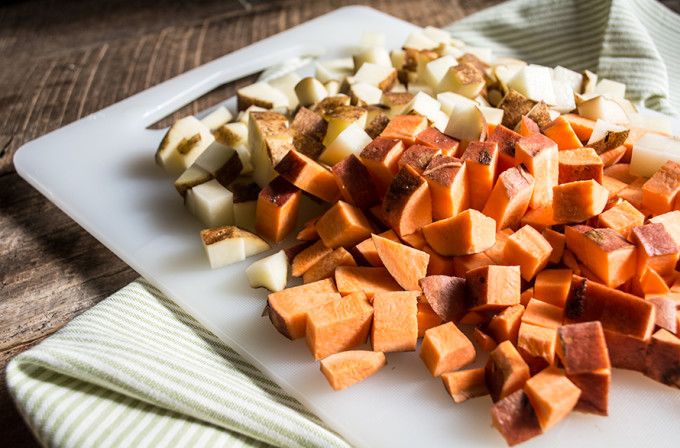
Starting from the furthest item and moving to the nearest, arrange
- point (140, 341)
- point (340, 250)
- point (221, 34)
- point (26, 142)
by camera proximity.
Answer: point (221, 34) → point (26, 142) → point (340, 250) → point (140, 341)

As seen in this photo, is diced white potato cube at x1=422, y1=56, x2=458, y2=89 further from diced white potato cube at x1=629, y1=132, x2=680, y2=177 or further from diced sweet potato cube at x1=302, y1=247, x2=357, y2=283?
diced sweet potato cube at x1=302, y1=247, x2=357, y2=283

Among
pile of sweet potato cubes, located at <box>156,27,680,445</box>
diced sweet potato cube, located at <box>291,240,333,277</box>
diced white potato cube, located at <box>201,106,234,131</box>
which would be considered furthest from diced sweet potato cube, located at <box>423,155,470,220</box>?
diced white potato cube, located at <box>201,106,234,131</box>

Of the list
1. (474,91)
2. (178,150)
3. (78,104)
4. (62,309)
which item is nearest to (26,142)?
(78,104)

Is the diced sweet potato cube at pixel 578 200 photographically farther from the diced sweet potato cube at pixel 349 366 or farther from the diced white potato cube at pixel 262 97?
the diced white potato cube at pixel 262 97

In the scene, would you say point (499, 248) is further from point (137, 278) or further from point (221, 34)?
point (221, 34)

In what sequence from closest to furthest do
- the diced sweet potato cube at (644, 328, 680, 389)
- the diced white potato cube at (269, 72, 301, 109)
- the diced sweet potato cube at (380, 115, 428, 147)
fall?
the diced sweet potato cube at (644, 328, 680, 389)
the diced sweet potato cube at (380, 115, 428, 147)
the diced white potato cube at (269, 72, 301, 109)

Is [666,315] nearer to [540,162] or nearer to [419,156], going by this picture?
[540,162]

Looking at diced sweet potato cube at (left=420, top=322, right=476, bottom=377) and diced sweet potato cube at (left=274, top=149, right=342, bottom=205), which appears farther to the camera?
diced sweet potato cube at (left=274, top=149, right=342, bottom=205)

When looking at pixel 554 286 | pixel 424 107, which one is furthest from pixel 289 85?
pixel 554 286
